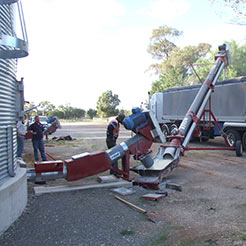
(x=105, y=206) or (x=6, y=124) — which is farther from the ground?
Result: (x=6, y=124)

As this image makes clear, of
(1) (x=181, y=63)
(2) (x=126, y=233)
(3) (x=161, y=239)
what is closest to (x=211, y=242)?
(3) (x=161, y=239)

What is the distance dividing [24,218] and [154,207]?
7.79ft

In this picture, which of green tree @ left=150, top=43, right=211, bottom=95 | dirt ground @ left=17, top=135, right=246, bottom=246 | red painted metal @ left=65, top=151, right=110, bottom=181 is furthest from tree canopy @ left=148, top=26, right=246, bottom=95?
red painted metal @ left=65, top=151, right=110, bottom=181

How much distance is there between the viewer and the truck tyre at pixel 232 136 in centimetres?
1213

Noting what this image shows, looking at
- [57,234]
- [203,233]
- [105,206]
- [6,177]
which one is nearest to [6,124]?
[6,177]

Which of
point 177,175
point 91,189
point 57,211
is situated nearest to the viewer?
point 57,211

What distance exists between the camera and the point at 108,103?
6612 cm

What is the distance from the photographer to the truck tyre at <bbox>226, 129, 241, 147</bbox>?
1213cm

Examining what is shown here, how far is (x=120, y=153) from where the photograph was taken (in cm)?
646

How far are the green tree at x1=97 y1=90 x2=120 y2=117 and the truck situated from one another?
48814mm

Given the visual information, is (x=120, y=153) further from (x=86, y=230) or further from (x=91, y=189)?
(x=86, y=230)

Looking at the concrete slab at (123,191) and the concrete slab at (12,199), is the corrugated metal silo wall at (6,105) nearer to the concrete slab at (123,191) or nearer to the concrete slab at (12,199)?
the concrete slab at (12,199)

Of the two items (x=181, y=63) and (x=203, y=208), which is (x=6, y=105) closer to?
(x=203, y=208)

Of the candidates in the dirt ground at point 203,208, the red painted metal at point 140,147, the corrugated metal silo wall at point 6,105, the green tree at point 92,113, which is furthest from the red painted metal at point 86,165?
the green tree at point 92,113
